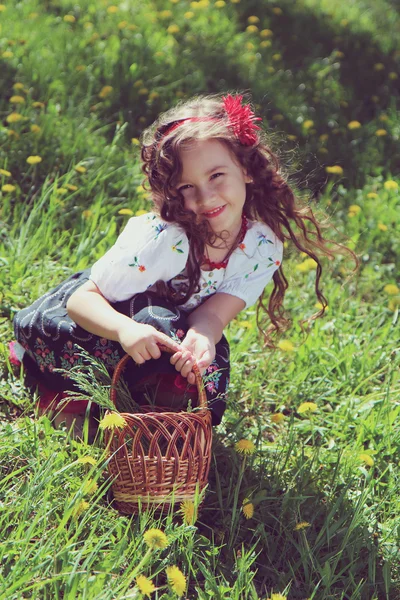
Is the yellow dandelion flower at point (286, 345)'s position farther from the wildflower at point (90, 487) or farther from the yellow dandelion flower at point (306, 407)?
the wildflower at point (90, 487)

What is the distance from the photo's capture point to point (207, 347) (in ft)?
5.87

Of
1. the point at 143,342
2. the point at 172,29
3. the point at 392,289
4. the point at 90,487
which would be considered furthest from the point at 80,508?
the point at 172,29

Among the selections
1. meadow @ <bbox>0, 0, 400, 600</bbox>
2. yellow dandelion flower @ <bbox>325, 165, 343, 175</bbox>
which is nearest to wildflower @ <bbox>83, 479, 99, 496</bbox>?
meadow @ <bbox>0, 0, 400, 600</bbox>

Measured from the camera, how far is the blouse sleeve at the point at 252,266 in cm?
204

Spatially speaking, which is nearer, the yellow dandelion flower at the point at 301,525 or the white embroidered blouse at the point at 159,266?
the yellow dandelion flower at the point at 301,525

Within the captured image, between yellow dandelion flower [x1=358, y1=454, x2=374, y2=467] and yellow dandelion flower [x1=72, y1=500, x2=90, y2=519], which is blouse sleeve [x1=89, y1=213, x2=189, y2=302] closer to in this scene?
yellow dandelion flower [x1=72, y1=500, x2=90, y2=519]

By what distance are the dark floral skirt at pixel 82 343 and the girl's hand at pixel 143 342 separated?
0.31 ft

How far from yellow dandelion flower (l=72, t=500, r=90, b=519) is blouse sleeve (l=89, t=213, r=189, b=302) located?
547 millimetres

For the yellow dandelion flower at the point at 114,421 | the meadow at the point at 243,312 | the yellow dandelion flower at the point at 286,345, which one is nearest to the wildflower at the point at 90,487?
the meadow at the point at 243,312

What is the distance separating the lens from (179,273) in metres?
1.97

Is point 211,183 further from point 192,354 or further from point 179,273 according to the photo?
point 192,354

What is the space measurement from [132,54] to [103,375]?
2.05 meters

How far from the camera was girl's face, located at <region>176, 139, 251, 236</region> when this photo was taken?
1.84 metres

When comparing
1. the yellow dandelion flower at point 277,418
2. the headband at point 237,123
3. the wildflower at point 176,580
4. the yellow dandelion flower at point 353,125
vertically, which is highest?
the headband at point 237,123
